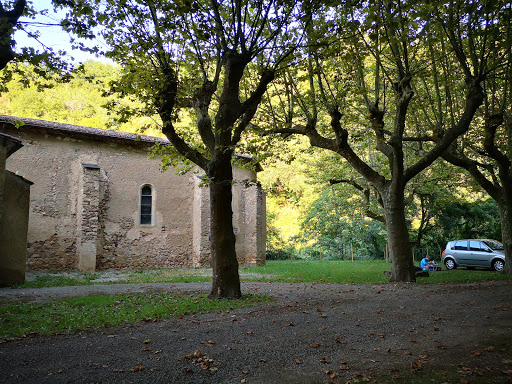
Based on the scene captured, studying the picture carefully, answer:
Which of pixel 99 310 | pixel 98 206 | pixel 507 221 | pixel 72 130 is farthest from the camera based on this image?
pixel 98 206

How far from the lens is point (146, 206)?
70.2ft

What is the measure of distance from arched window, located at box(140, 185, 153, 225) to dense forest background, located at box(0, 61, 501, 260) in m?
4.34

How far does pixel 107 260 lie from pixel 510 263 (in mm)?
17927

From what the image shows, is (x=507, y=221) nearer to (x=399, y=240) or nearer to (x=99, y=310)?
(x=399, y=240)

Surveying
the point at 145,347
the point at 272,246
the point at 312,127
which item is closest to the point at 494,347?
the point at 145,347

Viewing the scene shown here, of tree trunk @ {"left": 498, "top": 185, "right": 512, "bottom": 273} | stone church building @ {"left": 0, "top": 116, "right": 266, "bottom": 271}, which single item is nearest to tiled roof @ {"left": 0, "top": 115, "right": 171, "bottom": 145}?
stone church building @ {"left": 0, "top": 116, "right": 266, "bottom": 271}

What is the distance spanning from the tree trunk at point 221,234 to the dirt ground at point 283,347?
4.48 feet

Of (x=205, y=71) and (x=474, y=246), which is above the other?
(x=205, y=71)

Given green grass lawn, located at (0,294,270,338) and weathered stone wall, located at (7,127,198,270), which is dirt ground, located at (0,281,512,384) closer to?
green grass lawn, located at (0,294,270,338)

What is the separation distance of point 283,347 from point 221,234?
4.29 meters

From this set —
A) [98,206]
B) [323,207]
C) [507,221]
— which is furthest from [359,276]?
[323,207]

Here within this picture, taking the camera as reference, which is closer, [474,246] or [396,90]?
[396,90]

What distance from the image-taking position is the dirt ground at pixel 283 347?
13.1ft

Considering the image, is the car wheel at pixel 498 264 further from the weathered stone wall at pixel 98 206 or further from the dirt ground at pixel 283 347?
the weathered stone wall at pixel 98 206
